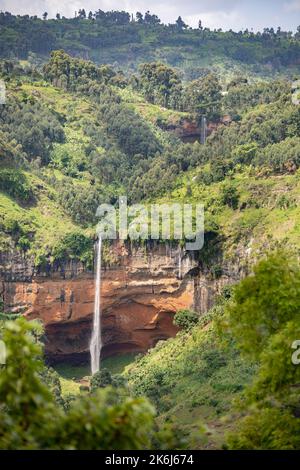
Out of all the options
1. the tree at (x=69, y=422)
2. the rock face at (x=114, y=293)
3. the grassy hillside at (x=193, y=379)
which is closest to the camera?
the tree at (x=69, y=422)

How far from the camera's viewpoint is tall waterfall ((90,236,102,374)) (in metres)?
48.6

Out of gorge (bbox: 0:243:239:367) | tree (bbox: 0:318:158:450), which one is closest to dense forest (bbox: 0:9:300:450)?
tree (bbox: 0:318:158:450)

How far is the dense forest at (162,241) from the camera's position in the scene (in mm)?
13422

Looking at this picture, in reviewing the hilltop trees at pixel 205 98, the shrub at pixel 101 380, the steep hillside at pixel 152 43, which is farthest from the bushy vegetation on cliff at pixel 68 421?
the steep hillside at pixel 152 43

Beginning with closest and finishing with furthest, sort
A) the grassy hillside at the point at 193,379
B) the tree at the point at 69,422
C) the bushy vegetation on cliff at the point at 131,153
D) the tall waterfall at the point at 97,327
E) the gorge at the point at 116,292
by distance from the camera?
the tree at the point at 69,422 < the grassy hillside at the point at 193,379 < the gorge at the point at 116,292 < the bushy vegetation on cliff at the point at 131,153 < the tall waterfall at the point at 97,327

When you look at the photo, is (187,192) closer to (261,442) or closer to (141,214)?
(141,214)

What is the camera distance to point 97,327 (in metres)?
49.0

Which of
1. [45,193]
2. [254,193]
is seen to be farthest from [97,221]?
[254,193]

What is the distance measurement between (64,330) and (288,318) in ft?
103

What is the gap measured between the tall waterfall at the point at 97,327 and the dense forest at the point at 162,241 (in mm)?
597

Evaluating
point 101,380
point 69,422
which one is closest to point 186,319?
point 101,380

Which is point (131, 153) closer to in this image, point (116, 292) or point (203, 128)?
point (203, 128)

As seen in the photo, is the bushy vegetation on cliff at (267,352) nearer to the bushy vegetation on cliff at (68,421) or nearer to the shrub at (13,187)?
the bushy vegetation on cliff at (68,421)

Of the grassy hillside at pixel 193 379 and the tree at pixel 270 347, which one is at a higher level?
the tree at pixel 270 347
